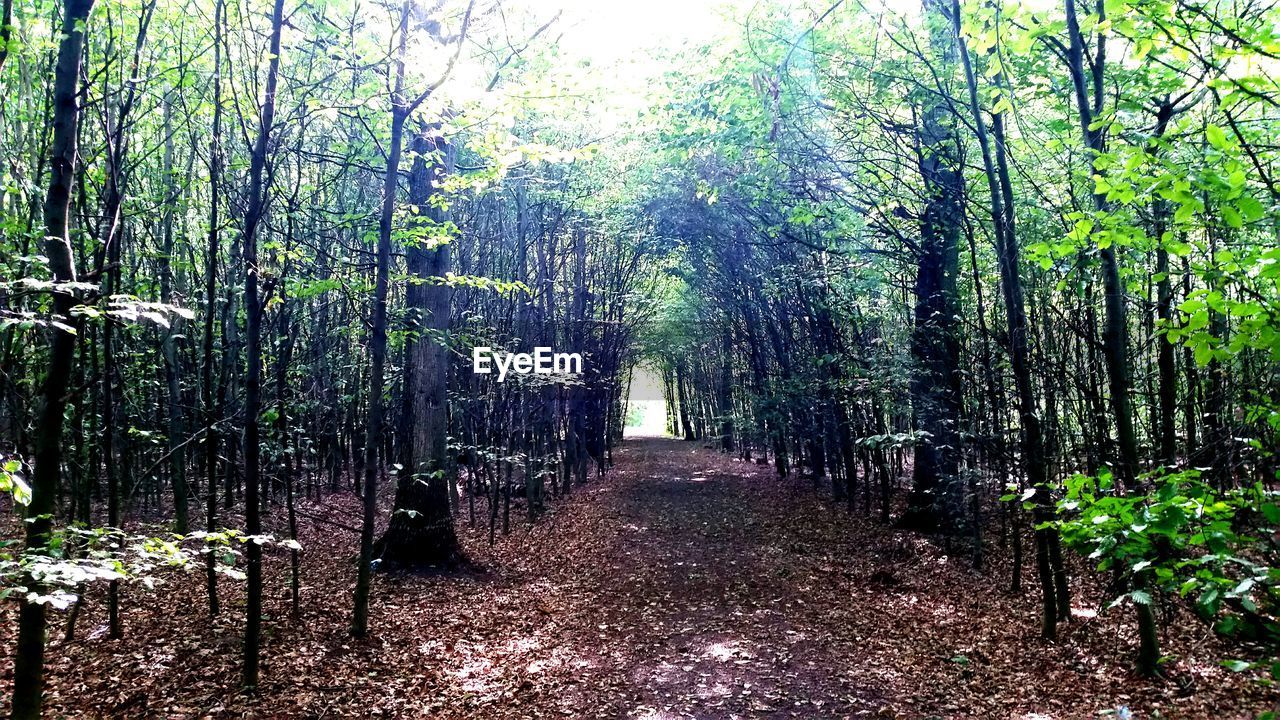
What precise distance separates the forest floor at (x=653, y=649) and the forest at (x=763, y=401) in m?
0.06

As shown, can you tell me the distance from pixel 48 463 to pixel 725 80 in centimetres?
903

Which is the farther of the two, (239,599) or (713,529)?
(713,529)

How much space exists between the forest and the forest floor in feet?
0.19

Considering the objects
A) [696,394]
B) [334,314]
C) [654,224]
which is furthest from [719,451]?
[334,314]

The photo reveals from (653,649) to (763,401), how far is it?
31.7ft

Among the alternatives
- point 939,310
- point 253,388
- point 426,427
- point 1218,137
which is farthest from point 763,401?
point 1218,137

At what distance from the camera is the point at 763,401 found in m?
16.5

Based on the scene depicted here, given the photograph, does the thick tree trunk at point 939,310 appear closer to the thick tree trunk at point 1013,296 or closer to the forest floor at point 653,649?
the thick tree trunk at point 1013,296

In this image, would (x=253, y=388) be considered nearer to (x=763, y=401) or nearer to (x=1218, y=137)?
(x=1218, y=137)

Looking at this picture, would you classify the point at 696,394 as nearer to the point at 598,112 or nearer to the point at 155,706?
the point at 598,112

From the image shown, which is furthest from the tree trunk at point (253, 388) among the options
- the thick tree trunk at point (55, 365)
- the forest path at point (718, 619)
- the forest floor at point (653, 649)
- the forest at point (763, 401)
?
the forest path at point (718, 619)

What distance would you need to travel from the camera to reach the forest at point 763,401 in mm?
4191

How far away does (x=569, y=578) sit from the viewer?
11.0 m

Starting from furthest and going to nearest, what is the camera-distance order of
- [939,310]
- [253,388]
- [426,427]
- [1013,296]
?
[426,427] → [939,310] → [1013,296] → [253,388]
